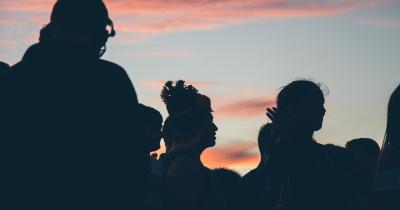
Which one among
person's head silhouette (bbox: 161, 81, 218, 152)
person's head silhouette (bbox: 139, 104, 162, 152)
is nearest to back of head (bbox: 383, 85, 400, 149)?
person's head silhouette (bbox: 161, 81, 218, 152)

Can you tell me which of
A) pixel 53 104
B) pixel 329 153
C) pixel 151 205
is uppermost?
pixel 53 104

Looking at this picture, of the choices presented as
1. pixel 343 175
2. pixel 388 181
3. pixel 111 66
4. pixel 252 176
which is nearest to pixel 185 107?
pixel 252 176

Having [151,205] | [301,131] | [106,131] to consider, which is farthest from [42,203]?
[301,131]

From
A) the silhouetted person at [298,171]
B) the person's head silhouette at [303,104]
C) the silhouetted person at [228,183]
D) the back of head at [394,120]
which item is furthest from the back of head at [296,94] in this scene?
the back of head at [394,120]

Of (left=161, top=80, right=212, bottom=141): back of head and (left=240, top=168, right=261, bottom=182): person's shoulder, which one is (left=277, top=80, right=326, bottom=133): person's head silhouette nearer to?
(left=240, top=168, right=261, bottom=182): person's shoulder

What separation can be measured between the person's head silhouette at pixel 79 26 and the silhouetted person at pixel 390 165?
5.76 ft

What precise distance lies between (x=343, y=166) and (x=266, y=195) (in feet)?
2.27

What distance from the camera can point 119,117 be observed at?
4.88 metres

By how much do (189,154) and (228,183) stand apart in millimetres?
709

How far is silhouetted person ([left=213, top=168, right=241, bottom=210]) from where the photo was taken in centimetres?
700

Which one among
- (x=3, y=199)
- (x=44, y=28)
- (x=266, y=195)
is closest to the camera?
(x=3, y=199)

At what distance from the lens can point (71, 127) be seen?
4809 mm

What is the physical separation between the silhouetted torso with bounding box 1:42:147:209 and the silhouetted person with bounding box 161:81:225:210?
160cm

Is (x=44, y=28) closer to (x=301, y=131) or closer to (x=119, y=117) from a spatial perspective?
(x=119, y=117)
